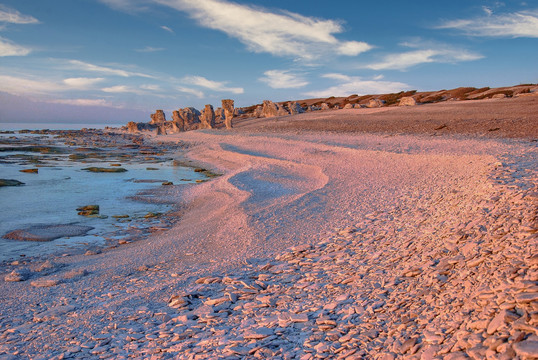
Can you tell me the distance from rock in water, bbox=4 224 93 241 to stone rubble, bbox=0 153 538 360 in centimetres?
323

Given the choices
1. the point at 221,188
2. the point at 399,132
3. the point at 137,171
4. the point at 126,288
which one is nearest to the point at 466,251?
the point at 126,288

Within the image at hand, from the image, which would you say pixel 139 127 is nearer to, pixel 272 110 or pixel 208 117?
pixel 208 117

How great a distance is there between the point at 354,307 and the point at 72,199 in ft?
44.7

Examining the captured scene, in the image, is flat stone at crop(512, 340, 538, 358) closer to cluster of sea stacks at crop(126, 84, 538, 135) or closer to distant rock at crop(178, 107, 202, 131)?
cluster of sea stacks at crop(126, 84, 538, 135)

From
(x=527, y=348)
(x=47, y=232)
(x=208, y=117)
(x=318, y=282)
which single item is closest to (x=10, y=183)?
(x=47, y=232)

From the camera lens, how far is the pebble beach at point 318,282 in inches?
148

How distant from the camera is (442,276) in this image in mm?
4656

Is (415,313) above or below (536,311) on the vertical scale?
below

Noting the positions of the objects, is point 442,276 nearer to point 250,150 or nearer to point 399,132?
point 399,132

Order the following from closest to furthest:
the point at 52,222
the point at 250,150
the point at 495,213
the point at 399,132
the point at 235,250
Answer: the point at 495,213 < the point at 235,250 < the point at 52,222 < the point at 399,132 < the point at 250,150

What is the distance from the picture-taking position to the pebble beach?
12.3 feet

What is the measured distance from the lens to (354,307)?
4.50m

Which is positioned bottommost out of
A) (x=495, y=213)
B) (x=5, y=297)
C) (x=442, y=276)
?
(x=5, y=297)

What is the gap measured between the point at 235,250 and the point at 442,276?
416 cm
